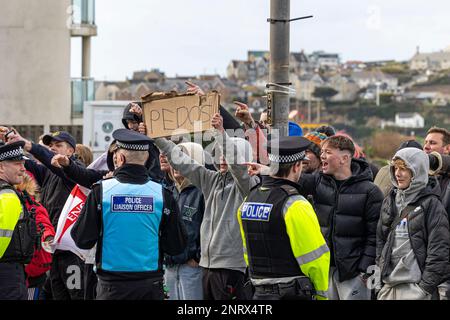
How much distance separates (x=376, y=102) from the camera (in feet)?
575

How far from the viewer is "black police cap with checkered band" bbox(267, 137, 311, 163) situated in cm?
614

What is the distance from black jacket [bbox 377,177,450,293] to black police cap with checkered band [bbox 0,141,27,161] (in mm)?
3064

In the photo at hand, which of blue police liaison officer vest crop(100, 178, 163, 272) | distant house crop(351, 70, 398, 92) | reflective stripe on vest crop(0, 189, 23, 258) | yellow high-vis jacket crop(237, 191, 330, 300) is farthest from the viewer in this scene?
distant house crop(351, 70, 398, 92)

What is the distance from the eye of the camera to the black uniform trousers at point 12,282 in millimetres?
7145

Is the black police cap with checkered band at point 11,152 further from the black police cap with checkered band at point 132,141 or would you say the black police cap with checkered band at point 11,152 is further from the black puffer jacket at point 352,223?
the black puffer jacket at point 352,223

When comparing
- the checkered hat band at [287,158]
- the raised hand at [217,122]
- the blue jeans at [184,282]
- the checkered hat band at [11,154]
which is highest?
the raised hand at [217,122]

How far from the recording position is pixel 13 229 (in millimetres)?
7195

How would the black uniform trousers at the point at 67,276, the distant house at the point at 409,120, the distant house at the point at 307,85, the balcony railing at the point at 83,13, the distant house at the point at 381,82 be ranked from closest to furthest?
the black uniform trousers at the point at 67,276 → the balcony railing at the point at 83,13 → the distant house at the point at 409,120 → the distant house at the point at 307,85 → the distant house at the point at 381,82

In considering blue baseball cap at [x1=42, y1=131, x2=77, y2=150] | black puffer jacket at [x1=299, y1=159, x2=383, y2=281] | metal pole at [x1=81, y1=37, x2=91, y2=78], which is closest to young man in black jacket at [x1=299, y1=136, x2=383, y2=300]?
black puffer jacket at [x1=299, y1=159, x2=383, y2=281]

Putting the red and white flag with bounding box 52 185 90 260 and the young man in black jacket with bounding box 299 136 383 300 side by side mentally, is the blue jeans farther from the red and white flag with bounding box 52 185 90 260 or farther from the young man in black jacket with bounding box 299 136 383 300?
the young man in black jacket with bounding box 299 136 383 300

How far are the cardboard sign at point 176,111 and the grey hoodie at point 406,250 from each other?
1622 mm

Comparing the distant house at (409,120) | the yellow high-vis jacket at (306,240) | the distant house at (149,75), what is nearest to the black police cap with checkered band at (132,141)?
the yellow high-vis jacket at (306,240)
